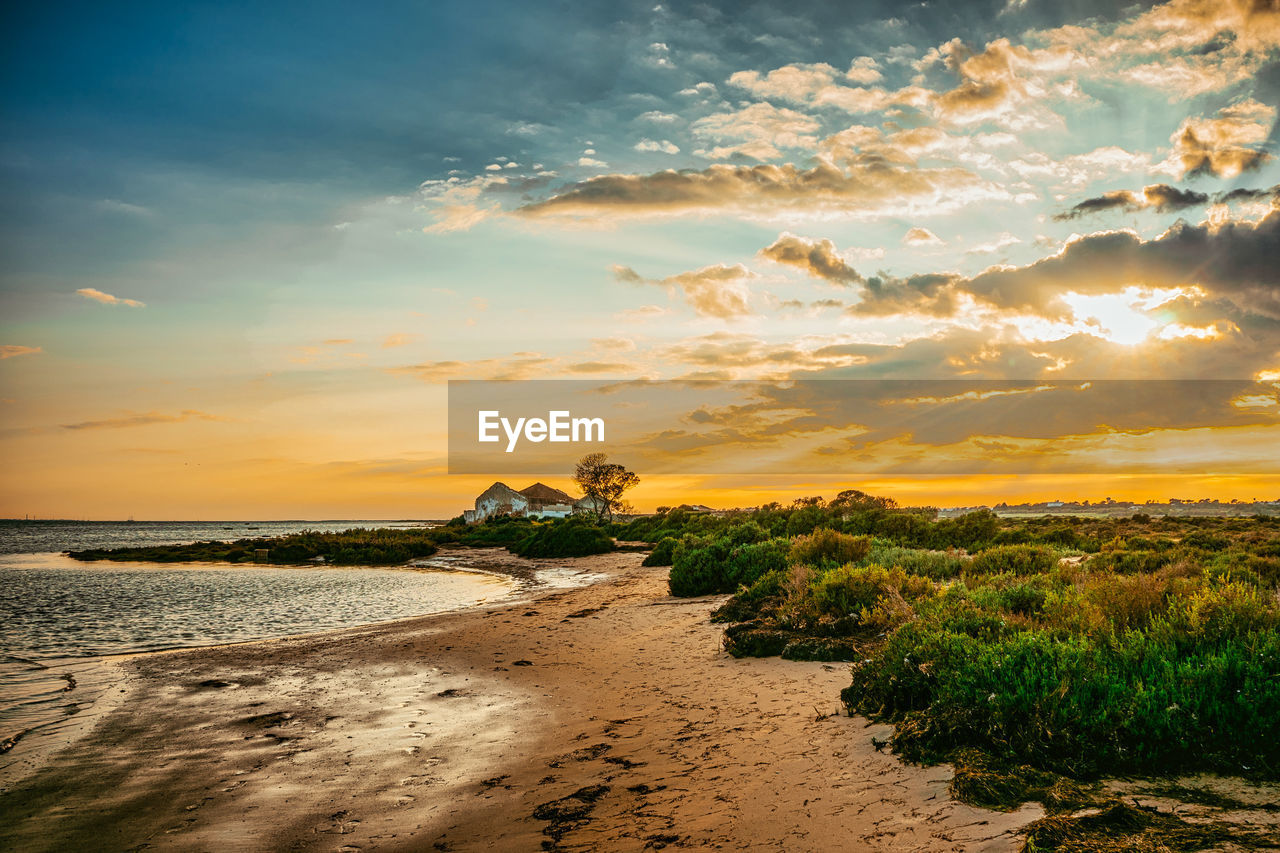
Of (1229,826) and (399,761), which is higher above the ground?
(1229,826)

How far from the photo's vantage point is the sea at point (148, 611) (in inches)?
434

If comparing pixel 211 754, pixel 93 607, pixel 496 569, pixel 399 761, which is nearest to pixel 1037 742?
pixel 399 761

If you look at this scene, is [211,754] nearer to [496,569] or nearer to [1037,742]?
[1037,742]

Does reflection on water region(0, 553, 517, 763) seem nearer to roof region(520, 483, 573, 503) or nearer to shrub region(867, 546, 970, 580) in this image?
shrub region(867, 546, 970, 580)

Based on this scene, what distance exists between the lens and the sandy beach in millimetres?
5250

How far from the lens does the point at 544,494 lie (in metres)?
104

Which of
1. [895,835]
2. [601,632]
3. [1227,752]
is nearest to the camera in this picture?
[895,835]

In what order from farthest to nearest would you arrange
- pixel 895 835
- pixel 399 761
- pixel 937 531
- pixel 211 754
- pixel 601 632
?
1. pixel 937 531
2. pixel 601 632
3. pixel 211 754
4. pixel 399 761
5. pixel 895 835

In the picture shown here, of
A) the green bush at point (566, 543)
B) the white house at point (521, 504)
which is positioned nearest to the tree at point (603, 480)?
the white house at point (521, 504)

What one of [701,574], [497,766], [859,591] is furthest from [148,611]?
[859,591]

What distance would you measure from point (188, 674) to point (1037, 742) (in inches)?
532

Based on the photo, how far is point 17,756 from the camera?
8039 millimetres

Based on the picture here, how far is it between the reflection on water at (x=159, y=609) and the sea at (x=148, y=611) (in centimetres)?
3

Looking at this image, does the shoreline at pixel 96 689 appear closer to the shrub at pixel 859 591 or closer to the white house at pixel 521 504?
the shrub at pixel 859 591
